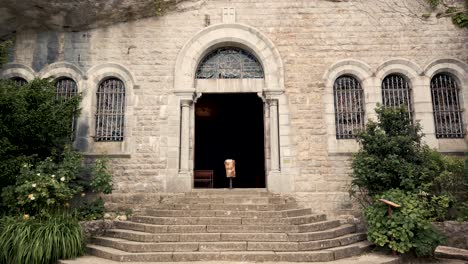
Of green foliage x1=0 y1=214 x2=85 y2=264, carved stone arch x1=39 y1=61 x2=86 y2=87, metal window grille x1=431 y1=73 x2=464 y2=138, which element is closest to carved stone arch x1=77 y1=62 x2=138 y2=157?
carved stone arch x1=39 y1=61 x2=86 y2=87

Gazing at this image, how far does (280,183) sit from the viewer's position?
8.20 metres

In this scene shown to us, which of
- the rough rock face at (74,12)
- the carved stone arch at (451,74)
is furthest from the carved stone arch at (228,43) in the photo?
the carved stone arch at (451,74)

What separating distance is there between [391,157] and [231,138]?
8322mm

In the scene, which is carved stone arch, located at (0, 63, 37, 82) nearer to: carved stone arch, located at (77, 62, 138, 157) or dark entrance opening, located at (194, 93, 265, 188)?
carved stone arch, located at (77, 62, 138, 157)

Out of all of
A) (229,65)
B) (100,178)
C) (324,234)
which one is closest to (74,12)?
(229,65)

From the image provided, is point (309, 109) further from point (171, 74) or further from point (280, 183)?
point (171, 74)

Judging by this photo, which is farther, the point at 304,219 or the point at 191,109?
the point at 191,109

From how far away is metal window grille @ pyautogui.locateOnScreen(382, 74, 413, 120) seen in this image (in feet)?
28.7

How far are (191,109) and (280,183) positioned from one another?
10.1 ft

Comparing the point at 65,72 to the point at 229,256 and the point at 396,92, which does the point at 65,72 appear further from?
the point at 396,92

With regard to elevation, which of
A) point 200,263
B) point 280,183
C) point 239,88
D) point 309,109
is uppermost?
point 239,88

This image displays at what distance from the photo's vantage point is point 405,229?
5.93m

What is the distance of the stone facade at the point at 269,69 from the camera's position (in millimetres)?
8367

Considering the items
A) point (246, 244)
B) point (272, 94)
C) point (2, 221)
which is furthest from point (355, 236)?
point (2, 221)
